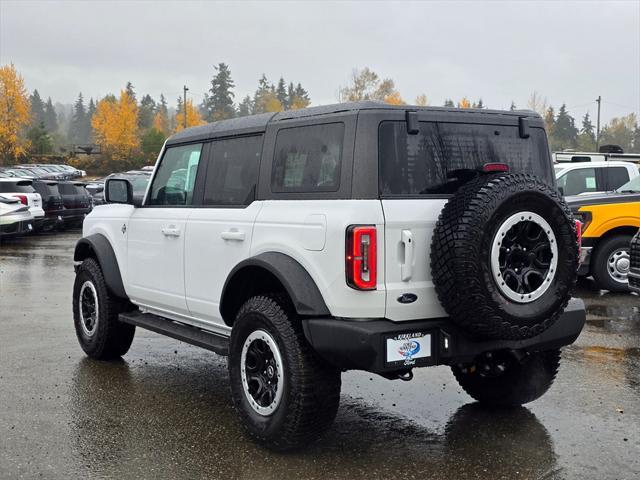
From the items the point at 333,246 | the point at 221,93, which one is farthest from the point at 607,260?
the point at 221,93

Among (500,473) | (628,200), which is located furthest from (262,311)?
(628,200)

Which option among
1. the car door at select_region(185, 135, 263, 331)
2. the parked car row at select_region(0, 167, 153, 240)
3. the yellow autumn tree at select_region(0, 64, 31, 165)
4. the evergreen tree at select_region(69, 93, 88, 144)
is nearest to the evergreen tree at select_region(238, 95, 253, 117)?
the evergreen tree at select_region(69, 93, 88, 144)

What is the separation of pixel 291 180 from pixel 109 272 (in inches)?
96.7

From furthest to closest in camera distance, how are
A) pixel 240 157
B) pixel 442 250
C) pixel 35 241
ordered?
pixel 35 241 < pixel 240 157 < pixel 442 250

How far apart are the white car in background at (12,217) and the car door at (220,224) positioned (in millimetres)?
13159

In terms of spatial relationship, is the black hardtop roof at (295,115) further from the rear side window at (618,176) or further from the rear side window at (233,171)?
the rear side window at (618,176)

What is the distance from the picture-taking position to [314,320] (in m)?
4.06

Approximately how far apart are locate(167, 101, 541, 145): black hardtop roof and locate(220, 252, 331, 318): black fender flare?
918mm

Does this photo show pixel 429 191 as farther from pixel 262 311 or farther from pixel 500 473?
pixel 500 473

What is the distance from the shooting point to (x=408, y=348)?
157 inches

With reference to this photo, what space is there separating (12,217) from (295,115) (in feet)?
46.7

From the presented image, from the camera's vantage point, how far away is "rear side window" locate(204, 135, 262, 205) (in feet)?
16.0

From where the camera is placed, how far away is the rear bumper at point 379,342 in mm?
3869

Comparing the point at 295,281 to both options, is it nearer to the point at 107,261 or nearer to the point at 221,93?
the point at 107,261
